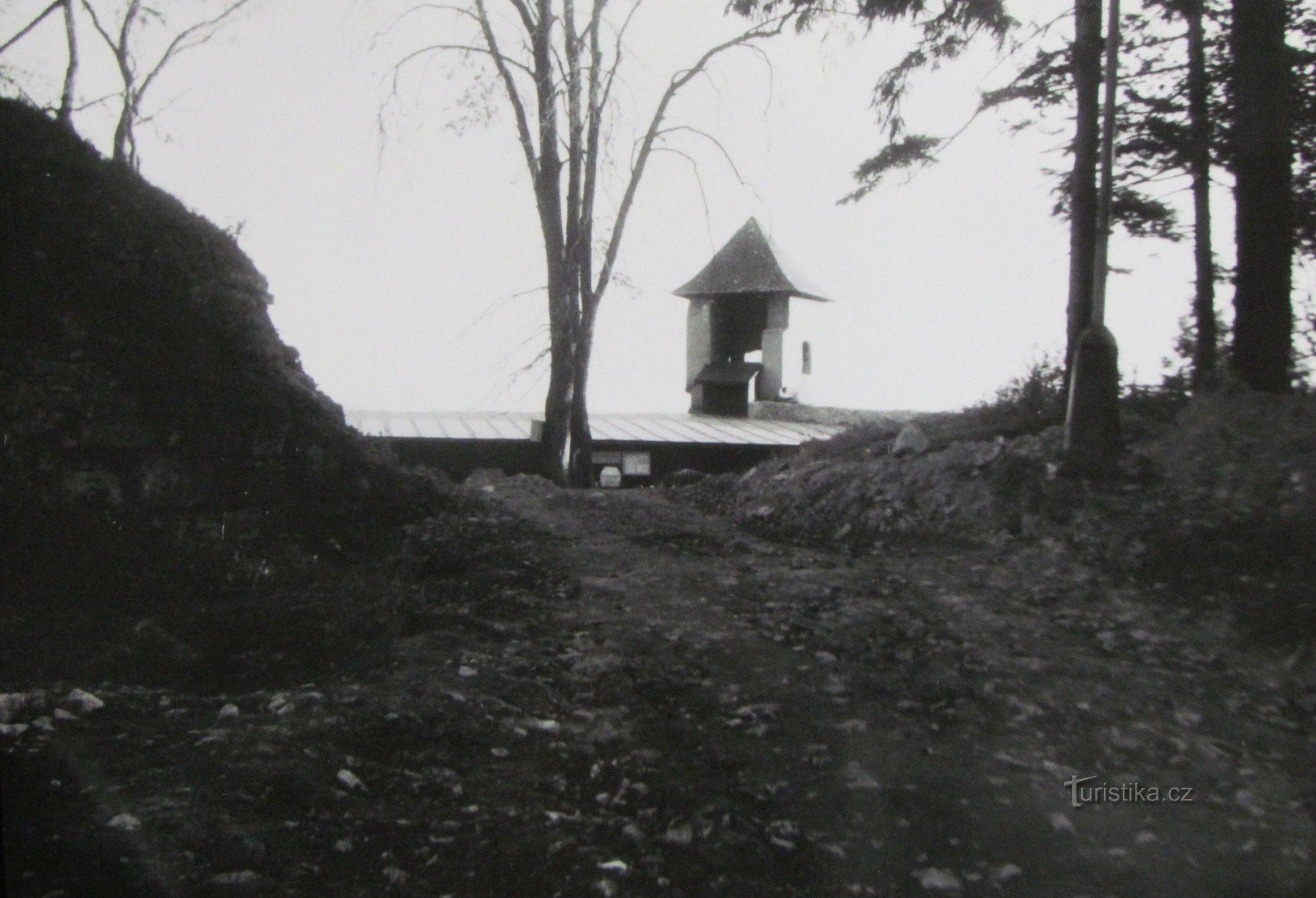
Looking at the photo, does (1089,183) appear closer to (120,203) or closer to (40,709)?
(120,203)

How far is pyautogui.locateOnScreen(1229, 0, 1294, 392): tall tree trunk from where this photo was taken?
1005 centimetres

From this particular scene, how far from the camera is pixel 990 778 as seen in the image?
4.84 m

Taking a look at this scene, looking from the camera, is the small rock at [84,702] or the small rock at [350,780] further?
the small rock at [84,702]

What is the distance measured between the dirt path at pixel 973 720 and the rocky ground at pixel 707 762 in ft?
0.06

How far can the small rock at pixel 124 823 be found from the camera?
372cm

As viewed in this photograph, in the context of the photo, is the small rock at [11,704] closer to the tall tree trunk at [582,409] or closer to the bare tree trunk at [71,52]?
the tall tree trunk at [582,409]

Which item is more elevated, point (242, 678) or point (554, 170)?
point (554, 170)

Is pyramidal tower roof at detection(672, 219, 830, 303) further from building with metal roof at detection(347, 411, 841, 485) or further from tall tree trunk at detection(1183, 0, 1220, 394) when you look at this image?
tall tree trunk at detection(1183, 0, 1220, 394)

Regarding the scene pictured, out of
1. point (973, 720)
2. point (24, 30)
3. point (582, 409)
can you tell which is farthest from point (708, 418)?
point (973, 720)

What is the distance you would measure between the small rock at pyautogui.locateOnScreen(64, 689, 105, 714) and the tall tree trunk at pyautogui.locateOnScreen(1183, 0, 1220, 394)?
1124 centimetres

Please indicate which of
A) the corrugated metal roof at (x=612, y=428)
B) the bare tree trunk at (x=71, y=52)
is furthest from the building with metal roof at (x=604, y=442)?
the bare tree trunk at (x=71, y=52)

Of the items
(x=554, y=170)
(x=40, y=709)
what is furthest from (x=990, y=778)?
(x=554, y=170)

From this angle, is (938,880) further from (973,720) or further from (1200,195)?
(1200,195)

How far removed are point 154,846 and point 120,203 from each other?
682cm
